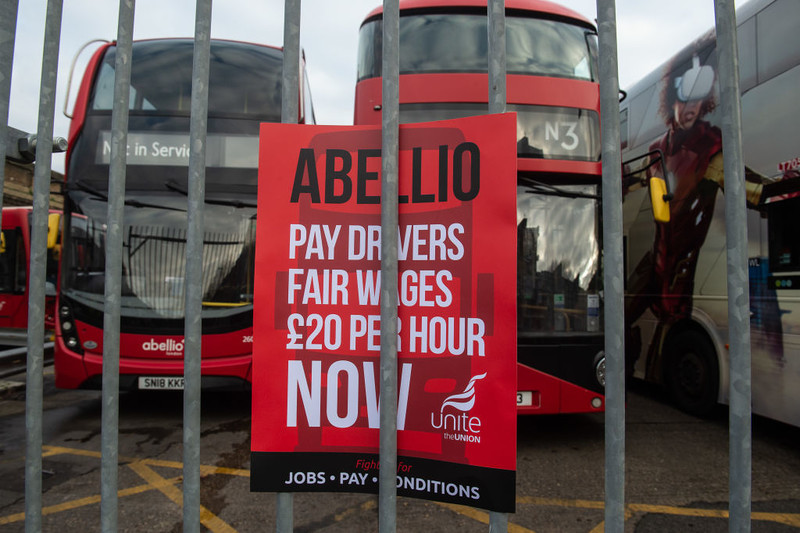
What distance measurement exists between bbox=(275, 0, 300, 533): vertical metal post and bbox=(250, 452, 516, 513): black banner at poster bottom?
5 centimetres

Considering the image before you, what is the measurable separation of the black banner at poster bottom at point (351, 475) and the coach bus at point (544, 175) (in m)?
3.39

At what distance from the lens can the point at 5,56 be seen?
149cm

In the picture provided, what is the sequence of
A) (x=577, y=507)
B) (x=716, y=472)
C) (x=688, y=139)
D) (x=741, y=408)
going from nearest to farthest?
(x=741, y=408) → (x=577, y=507) → (x=716, y=472) → (x=688, y=139)

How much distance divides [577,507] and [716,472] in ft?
5.22

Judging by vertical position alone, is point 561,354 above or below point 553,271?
below

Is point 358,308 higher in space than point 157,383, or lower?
higher

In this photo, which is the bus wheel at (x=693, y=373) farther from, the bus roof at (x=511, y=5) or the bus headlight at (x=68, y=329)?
the bus headlight at (x=68, y=329)

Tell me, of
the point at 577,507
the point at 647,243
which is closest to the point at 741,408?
the point at 577,507

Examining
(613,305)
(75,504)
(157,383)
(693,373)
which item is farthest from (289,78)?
(693,373)

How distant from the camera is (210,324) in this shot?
5.68 m

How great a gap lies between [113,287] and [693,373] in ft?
21.2

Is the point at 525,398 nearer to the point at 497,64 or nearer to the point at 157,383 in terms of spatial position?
the point at 157,383

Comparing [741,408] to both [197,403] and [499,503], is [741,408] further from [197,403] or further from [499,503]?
[197,403]

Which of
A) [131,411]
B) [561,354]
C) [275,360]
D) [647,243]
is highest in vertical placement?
[647,243]
